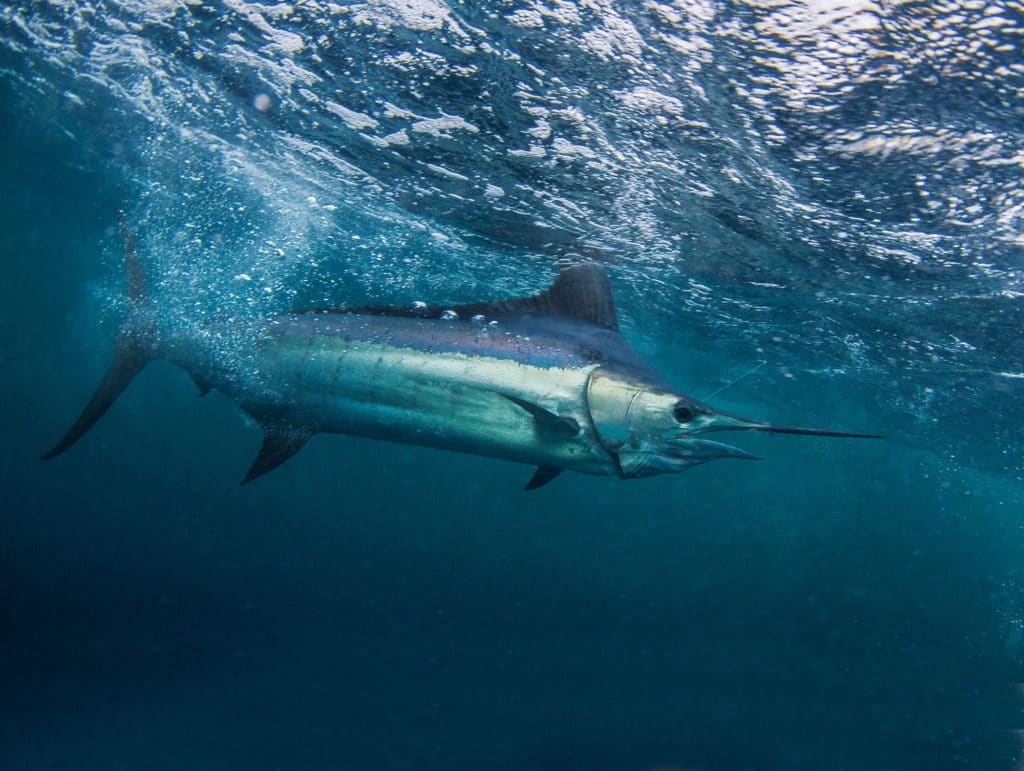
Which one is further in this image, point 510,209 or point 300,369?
point 510,209

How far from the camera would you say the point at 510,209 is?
41.3ft

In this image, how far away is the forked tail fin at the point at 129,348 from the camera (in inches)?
191

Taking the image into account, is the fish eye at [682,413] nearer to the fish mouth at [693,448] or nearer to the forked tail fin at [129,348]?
the fish mouth at [693,448]

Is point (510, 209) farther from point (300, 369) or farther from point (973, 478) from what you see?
point (973, 478)

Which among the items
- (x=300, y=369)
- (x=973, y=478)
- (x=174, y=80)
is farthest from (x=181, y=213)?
(x=973, y=478)

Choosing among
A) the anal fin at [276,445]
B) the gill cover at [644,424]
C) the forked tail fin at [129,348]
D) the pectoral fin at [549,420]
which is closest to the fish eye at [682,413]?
the gill cover at [644,424]

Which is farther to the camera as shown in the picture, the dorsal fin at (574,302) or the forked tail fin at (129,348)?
the forked tail fin at (129,348)

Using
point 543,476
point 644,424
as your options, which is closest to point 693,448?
point 644,424

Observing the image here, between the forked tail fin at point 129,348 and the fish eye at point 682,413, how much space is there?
4.36m

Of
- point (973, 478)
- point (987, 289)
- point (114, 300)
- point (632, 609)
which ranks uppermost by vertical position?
point (987, 289)

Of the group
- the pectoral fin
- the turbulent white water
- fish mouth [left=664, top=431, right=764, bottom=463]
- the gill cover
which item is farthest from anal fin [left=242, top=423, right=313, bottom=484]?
the turbulent white water

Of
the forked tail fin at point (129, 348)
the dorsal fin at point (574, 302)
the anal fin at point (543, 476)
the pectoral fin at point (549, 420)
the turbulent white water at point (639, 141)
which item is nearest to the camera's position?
the pectoral fin at point (549, 420)

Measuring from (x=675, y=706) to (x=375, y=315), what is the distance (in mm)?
15014

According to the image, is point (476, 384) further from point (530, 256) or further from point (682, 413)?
point (530, 256)
